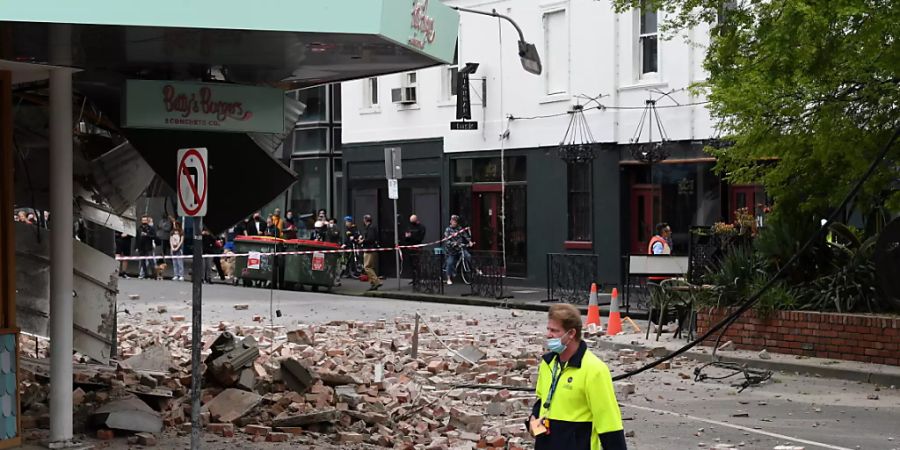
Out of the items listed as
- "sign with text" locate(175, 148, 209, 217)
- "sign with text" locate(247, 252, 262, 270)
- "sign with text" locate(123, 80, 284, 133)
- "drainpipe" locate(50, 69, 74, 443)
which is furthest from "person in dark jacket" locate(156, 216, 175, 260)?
"sign with text" locate(175, 148, 209, 217)

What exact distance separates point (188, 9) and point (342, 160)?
34.2 metres

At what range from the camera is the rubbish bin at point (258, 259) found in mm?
35312

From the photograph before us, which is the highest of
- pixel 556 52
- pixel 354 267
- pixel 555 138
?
pixel 556 52

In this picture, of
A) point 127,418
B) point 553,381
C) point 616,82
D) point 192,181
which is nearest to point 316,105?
point 616,82

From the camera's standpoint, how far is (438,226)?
3909 cm

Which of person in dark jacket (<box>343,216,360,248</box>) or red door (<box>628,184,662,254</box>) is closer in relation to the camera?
red door (<box>628,184,662,254</box>)

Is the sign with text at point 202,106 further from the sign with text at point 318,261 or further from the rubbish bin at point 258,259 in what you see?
the rubbish bin at point 258,259

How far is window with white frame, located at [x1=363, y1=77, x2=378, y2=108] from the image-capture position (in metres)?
42.2

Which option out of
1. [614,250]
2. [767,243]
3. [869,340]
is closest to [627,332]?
[767,243]

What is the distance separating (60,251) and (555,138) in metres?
25.0

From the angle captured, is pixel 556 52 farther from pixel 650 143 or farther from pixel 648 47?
pixel 650 143

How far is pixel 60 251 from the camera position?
11.0m

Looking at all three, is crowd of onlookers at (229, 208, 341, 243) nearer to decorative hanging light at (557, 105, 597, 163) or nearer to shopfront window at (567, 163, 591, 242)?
shopfront window at (567, 163, 591, 242)

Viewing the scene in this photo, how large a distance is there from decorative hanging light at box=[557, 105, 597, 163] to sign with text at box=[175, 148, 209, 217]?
23435 mm
